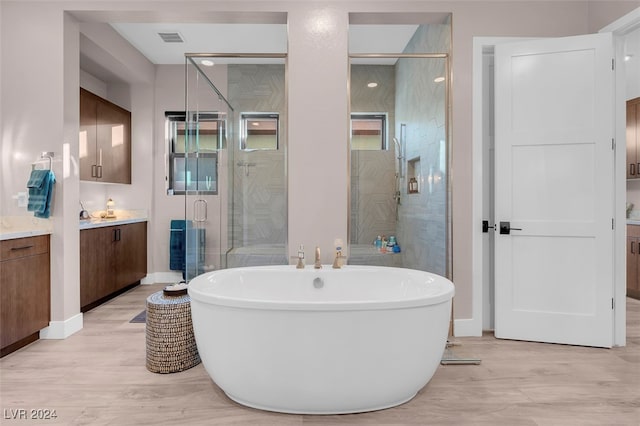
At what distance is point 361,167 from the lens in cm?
322

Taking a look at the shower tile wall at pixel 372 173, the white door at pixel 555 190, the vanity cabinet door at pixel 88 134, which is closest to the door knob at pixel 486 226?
the white door at pixel 555 190

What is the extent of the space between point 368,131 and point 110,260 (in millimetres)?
2901

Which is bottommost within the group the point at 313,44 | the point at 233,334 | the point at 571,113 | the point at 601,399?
the point at 601,399

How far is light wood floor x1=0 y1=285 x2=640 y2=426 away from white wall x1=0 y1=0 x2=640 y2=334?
0.53 m

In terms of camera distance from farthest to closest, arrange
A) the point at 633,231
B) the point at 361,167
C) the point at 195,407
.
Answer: the point at 633,231, the point at 361,167, the point at 195,407

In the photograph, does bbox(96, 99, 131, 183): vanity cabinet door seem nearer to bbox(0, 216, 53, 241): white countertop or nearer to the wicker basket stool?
bbox(0, 216, 53, 241): white countertop

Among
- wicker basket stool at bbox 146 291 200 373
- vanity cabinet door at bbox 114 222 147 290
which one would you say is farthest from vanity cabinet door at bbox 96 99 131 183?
wicker basket stool at bbox 146 291 200 373

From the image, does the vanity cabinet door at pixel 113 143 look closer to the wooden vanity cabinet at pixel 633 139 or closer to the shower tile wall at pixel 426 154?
the shower tile wall at pixel 426 154

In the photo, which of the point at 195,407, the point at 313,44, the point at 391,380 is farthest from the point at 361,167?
the point at 195,407

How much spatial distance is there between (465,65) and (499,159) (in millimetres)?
767

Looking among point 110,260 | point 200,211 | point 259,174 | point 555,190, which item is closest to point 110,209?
point 110,260

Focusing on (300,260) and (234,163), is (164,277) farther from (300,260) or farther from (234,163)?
(300,260)

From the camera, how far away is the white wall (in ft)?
9.55

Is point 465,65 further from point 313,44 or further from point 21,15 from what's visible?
point 21,15
